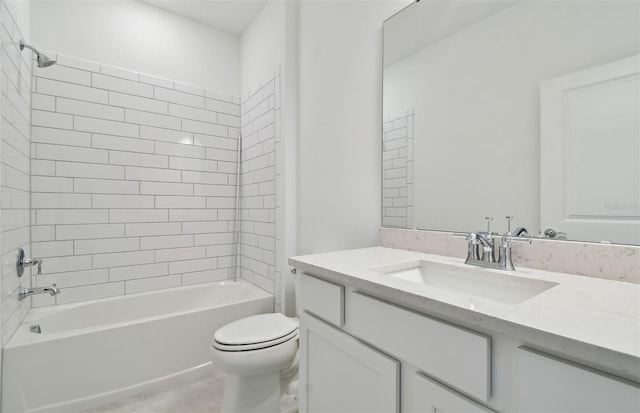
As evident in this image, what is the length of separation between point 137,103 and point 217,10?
99 cm

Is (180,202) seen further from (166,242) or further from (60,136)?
(60,136)

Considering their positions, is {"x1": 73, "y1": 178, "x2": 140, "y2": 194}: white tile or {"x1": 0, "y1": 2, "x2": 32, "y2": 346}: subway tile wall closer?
{"x1": 0, "y1": 2, "x2": 32, "y2": 346}: subway tile wall

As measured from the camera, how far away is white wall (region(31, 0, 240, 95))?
6.77 feet

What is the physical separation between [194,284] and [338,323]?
1951 mm

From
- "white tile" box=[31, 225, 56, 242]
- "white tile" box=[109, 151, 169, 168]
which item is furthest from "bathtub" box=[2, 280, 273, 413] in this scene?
"white tile" box=[109, 151, 169, 168]

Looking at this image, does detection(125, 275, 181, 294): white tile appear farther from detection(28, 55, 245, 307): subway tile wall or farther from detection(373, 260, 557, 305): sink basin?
detection(373, 260, 557, 305): sink basin

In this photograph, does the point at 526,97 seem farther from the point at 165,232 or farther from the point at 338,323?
the point at 165,232

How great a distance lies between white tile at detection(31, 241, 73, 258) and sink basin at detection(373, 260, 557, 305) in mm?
2192

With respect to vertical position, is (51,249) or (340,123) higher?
Answer: (340,123)

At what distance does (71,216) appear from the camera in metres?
2.08

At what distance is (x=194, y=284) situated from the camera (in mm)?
2543

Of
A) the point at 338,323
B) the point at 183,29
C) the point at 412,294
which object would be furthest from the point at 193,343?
the point at 183,29

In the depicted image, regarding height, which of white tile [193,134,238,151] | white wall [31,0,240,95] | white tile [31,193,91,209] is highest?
white wall [31,0,240,95]

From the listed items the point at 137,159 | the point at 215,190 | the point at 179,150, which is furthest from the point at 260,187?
the point at 137,159
